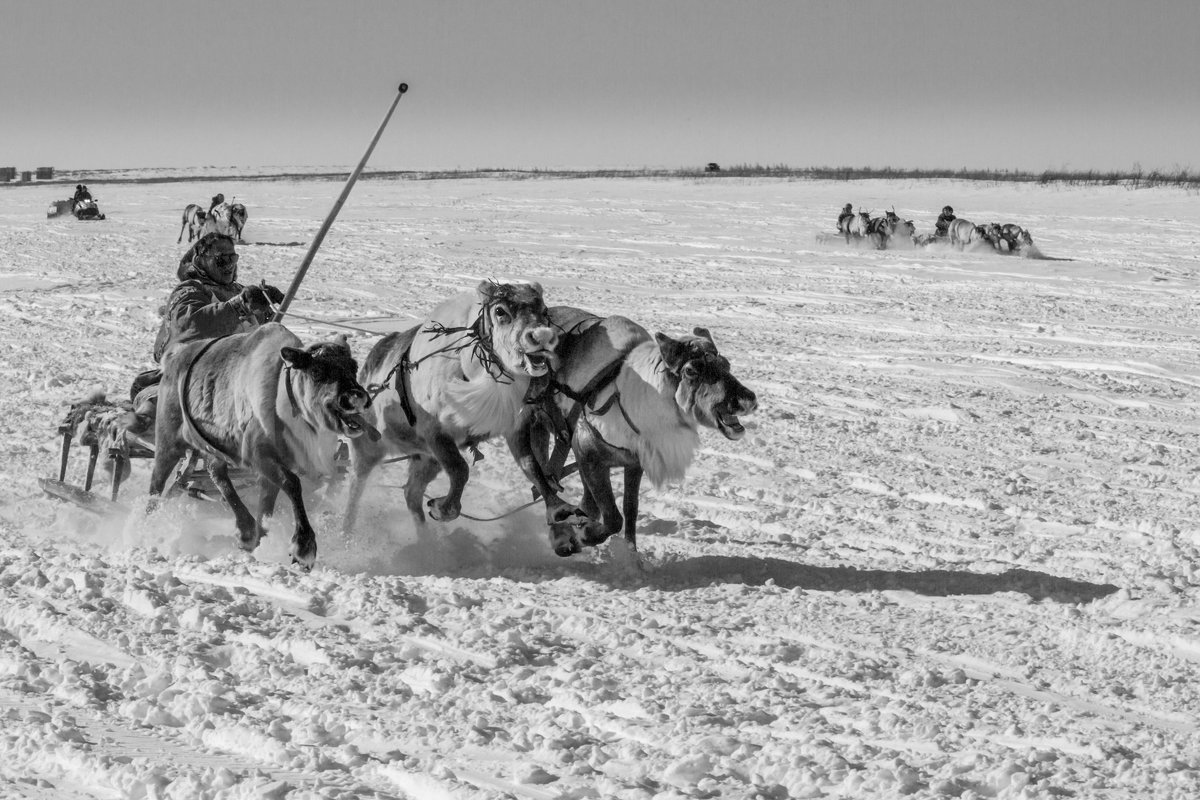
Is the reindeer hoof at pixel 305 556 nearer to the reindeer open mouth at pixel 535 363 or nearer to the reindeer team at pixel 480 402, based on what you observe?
the reindeer team at pixel 480 402

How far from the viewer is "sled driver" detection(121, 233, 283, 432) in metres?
8.98

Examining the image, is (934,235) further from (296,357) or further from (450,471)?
(296,357)

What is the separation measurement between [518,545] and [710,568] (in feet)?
3.89

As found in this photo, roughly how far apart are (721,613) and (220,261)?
4.58m

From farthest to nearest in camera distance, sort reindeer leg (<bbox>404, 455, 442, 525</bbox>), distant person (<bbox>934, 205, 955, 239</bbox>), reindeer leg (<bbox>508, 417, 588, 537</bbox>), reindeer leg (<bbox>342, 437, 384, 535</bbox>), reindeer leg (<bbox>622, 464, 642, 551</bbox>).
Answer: distant person (<bbox>934, 205, 955, 239</bbox>) → reindeer leg (<bbox>404, 455, 442, 525</bbox>) → reindeer leg (<bbox>342, 437, 384, 535</bbox>) → reindeer leg (<bbox>622, 464, 642, 551</bbox>) → reindeer leg (<bbox>508, 417, 588, 537</bbox>)

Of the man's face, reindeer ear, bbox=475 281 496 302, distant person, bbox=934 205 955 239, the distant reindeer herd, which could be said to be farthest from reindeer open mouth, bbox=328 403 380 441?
distant person, bbox=934 205 955 239

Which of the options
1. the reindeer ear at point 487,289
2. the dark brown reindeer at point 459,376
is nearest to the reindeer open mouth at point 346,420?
the dark brown reindeer at point 459,376

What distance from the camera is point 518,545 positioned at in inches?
330

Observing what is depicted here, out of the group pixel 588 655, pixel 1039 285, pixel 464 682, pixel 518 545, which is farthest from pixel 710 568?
pixel 1039 285

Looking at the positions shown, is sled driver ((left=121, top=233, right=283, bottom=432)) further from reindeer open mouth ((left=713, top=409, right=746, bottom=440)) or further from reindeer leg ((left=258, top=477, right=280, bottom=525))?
reindeer open mouth ((left=713, top=409, right=746, bottom=440))

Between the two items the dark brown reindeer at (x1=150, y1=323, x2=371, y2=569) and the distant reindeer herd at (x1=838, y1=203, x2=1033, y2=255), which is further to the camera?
the distant reindeer herd at (x1=838, y1=203, x2=1033, y2=255)

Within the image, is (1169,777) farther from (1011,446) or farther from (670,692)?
(1011,446)

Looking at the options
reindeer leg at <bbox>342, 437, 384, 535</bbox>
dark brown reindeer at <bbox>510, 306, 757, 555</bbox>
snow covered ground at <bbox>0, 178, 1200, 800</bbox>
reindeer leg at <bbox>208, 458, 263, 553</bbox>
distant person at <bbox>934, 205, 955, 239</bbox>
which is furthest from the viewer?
distant person at <bbox>934, 205, 955, 239</bbox>

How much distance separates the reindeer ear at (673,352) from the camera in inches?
278
